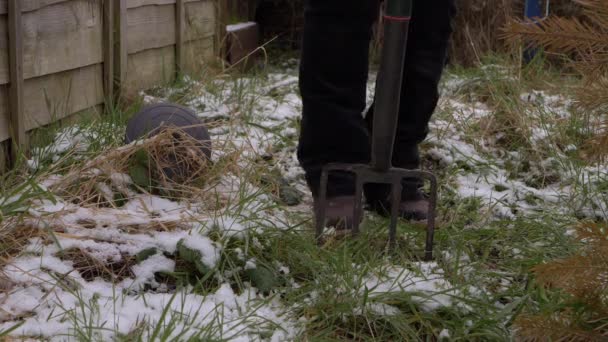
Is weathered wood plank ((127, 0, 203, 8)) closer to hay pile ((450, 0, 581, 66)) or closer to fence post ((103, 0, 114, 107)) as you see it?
fence post ((103, 0, 114, 107))

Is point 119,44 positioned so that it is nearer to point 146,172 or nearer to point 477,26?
point 146,172

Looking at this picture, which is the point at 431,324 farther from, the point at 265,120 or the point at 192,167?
the point at 265,120

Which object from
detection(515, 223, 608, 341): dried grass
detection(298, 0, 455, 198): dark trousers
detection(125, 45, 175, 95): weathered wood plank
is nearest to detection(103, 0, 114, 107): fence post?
detection(125, 45, 175, 95): weathered wood plank

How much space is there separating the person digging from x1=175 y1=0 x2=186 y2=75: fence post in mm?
1755

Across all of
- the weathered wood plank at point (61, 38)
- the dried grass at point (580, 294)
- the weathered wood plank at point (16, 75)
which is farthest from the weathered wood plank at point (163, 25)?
the dried grass at point (580, 294)

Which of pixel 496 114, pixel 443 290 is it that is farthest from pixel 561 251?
pixel 496 114

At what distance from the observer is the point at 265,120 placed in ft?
10.3

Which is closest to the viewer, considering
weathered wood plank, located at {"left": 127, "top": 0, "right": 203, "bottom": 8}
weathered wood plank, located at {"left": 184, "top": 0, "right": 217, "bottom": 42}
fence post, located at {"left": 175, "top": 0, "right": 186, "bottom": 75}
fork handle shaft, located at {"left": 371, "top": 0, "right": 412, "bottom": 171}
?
fork handle shaft, located at {"left": 371, "top": 0, "right": 412, "bottom": 171}

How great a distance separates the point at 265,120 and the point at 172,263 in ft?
4.95

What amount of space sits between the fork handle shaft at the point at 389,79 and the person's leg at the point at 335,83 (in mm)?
169

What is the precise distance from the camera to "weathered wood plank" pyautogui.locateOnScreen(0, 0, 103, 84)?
2.41m

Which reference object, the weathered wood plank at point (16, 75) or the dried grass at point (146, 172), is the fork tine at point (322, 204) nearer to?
the dried grass at point (146, 172)

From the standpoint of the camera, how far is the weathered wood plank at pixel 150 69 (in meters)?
3.26

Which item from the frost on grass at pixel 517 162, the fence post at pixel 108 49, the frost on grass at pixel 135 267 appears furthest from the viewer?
the fence post at pixel 108 49
